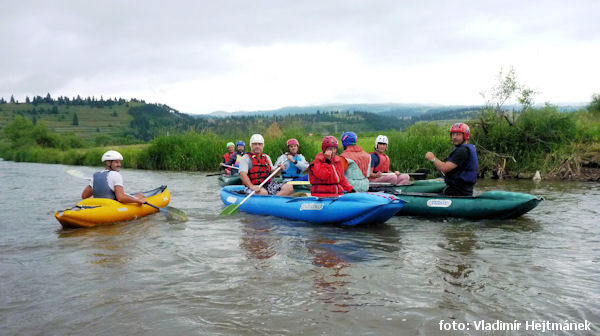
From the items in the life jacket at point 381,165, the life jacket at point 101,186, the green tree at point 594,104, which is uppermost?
the green tree at point 594,104

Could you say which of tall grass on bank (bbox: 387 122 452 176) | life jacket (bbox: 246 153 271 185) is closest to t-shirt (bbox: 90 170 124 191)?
life jacket (bbox: 246 153 271 185)

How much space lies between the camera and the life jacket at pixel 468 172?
7284 mm

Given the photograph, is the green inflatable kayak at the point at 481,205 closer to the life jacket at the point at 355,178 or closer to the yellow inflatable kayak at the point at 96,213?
the life jacket at the point at 355,178

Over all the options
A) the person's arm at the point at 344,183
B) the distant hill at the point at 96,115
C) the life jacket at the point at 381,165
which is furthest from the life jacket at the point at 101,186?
the distant hill at the point at 96,115

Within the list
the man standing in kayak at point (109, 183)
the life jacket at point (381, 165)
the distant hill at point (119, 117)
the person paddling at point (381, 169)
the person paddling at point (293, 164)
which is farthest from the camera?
the distant hill at point (119, 117)

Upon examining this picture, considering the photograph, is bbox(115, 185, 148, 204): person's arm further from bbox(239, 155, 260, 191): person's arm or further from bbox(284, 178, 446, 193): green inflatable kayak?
bbox(284, 178, 446, 193): green inflatable kayak

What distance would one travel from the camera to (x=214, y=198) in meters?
11.4

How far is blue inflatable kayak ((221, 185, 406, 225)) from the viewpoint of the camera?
6488 mm

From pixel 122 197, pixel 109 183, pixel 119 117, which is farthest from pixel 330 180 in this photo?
pixel 119 117

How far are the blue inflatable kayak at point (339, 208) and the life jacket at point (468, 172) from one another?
1561 mm

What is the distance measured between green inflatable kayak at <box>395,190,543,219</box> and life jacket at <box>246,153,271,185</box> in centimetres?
301

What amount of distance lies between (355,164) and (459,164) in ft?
5.63

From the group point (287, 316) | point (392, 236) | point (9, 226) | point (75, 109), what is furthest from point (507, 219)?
point (75, 109)

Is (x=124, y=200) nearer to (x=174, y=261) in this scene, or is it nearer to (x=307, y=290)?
(x=174, y=261)
